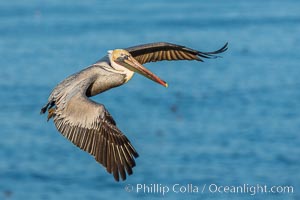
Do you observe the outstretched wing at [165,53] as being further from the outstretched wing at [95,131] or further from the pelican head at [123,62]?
the outstretched wing at [95,131]

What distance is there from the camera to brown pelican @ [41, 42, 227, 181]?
946 cm

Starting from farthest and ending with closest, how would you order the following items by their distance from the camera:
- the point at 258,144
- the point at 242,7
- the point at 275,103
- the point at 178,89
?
1. the point at 242,7
2. the point at 178,89
3. the point at 275,103
4. the point at 258,144

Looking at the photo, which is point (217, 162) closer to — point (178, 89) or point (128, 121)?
point (128, 121)

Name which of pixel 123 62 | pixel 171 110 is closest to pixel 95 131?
pixel 123 62

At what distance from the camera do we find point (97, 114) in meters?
9.54

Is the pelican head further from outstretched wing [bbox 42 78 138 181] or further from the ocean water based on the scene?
the ocean water

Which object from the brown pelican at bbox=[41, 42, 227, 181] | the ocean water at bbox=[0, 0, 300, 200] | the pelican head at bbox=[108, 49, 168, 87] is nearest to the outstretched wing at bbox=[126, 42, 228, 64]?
the brown pelican at bbox=[41, 42, 227, 181]

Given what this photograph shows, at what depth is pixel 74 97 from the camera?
9797mm

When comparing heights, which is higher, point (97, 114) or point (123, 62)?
point (123, 62)

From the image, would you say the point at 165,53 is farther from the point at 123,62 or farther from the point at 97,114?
the point at 97,114

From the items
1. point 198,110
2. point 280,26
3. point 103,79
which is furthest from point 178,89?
point 103,79

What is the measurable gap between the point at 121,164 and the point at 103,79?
127 centimetres

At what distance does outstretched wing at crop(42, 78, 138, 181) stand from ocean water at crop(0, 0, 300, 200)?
1394cm

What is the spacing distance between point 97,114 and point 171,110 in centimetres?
2268
